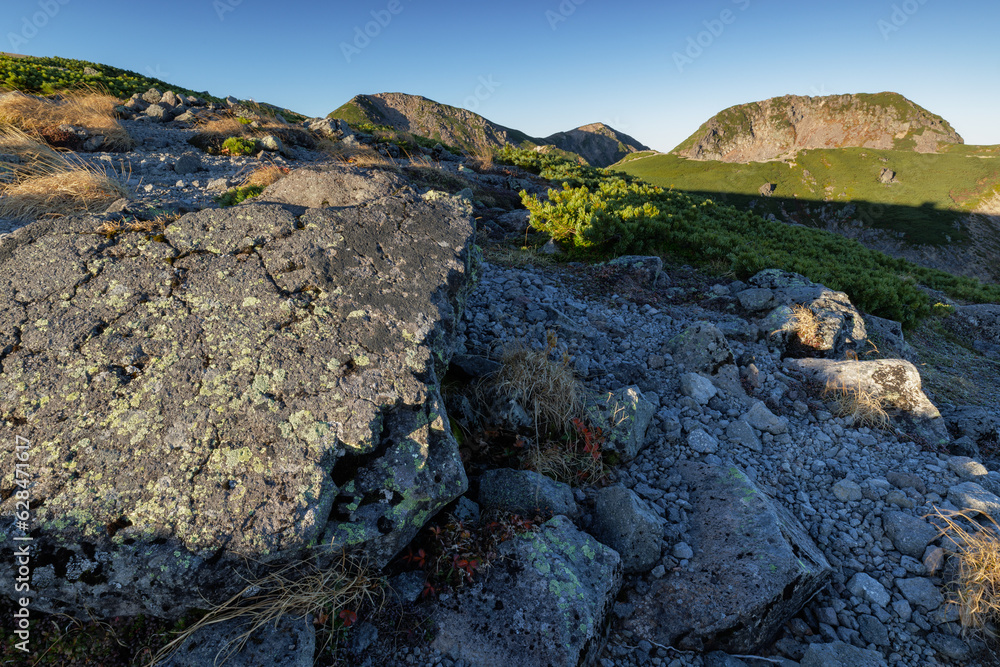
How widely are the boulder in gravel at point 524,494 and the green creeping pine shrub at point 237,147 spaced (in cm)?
1349

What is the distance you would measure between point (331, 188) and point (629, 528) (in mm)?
4489

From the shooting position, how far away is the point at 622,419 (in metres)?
4.25

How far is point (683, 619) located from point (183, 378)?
3.77 meters

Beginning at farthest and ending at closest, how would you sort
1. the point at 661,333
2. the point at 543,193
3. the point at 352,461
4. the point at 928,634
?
the point at 543,193, the point at 661,333, the point at 928,634, the point at 352,461

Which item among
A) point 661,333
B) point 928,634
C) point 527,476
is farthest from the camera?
point 661,333

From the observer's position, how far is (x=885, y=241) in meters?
68.1

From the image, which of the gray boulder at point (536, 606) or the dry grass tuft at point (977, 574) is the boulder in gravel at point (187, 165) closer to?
the gray boulder at point (536, 606)

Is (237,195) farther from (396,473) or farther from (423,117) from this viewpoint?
(423,117)

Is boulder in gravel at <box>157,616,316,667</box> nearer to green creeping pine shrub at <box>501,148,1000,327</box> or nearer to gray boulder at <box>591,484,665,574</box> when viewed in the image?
gray boulder at <box>591,484,665,574</box>

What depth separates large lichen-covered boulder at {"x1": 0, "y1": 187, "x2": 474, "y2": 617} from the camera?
2307 millimetres

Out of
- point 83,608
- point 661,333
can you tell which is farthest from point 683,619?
point 661,333

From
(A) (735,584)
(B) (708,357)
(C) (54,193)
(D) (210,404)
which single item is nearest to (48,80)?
(C) (54,193)

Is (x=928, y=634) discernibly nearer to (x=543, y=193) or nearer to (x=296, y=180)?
(x=296, y=180)

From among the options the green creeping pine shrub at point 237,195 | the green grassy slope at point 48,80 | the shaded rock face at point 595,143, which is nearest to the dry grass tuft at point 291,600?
the green creeping pine shrub at point 237,195
